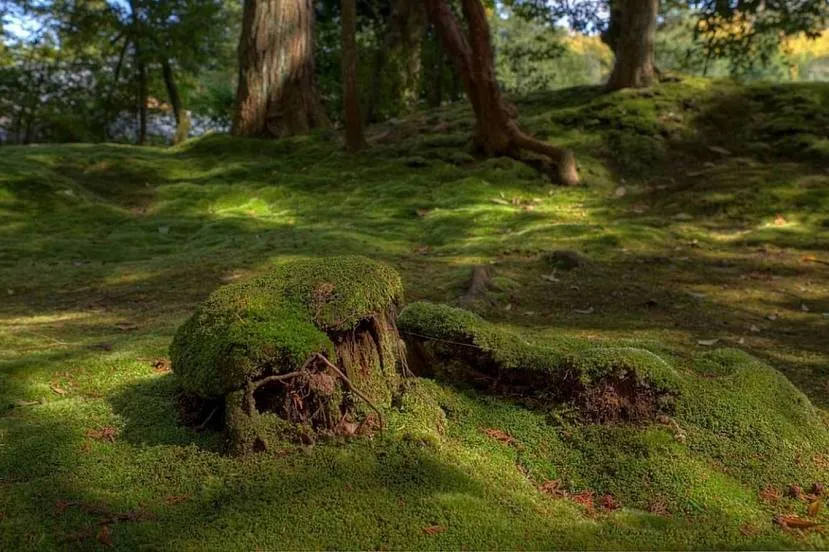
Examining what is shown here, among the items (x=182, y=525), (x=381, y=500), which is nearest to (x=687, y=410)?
(x=381, y=500)

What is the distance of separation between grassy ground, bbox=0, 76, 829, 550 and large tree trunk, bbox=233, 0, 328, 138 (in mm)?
643

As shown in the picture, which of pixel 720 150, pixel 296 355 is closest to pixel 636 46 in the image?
pixel 720 150

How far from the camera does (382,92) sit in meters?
18.1

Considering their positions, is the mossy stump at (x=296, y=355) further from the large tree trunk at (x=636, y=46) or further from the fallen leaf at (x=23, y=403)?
the large tree trunk at (x=636, y=46)

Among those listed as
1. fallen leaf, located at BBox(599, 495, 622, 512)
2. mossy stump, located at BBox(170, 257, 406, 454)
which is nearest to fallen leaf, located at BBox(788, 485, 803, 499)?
fallen leaf, located at BBox(599, 495, 622, 512)

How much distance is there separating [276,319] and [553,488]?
1.41 m

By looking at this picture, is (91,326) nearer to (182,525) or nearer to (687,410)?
(182,525)

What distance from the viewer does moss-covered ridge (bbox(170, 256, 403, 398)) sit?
2.81m

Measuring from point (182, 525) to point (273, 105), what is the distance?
12.6m

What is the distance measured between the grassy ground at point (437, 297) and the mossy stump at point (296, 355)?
0.15m

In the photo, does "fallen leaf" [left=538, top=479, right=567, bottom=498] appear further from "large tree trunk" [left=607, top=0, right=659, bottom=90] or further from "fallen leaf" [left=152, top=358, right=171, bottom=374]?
"large tree trunk" [left=607, top=0, right=659, bottom=90]

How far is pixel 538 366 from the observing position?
3463mm

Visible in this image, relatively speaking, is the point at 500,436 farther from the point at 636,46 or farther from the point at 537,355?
the point at 636,46

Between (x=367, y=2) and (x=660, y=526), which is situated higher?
(x=367, y=2)
